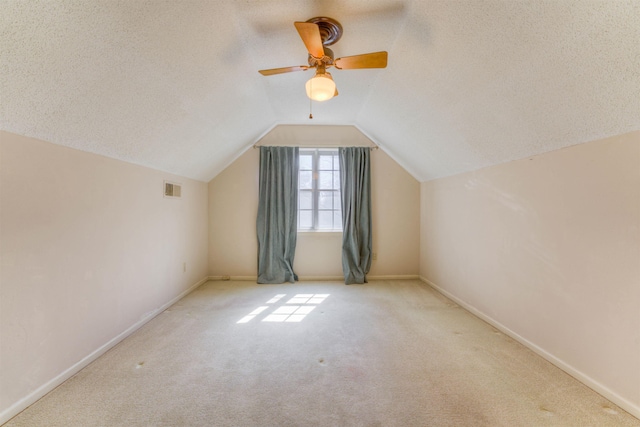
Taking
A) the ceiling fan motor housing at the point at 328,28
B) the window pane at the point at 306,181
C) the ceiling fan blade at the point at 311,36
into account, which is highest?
the ceiling fan motor housing at the point at 328,28

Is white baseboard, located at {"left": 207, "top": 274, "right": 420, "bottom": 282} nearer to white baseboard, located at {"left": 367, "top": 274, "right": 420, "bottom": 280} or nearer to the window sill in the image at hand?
white baseboard, located at {"left": 367, "top": 274, "right": 420, "bottom": 280}

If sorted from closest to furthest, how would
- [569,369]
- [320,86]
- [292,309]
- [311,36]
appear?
[311,36] < [320,86] < [569,369] < [292,309]

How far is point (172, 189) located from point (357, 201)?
8.54 ft

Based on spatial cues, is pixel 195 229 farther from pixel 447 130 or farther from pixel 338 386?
pixel 447 130

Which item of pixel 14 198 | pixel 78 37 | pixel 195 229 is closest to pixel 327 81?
pixel 78 37

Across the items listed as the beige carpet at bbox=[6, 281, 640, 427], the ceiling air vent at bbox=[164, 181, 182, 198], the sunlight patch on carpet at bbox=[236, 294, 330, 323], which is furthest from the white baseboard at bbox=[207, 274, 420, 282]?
the ceiling air vent at bbox=[164, 181, 182, 198]

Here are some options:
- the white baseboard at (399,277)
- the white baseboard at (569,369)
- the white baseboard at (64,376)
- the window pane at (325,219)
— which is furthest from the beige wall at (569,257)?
the white baseboard at (64,376)

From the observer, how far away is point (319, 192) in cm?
452

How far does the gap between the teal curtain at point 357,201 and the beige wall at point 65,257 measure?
2567mm

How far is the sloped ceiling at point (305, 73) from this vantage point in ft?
4.28

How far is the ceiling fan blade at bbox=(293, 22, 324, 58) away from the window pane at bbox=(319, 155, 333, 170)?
8.86ft

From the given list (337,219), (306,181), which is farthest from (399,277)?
(306,181)

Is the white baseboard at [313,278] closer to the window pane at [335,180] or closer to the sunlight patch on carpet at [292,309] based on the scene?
the sunlight patch on carpet at [292,309]

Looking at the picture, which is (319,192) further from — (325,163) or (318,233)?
(318,233)
